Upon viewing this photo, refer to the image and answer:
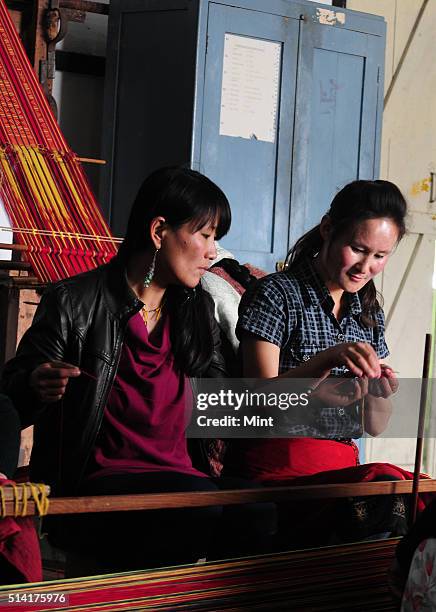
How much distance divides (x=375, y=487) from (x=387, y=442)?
292 cm

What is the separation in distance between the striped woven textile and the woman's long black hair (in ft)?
1.53

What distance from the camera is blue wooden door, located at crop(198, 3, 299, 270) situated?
368 cm

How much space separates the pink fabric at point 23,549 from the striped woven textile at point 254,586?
6 cm

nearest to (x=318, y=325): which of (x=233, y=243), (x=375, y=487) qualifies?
(x=375, y=487)

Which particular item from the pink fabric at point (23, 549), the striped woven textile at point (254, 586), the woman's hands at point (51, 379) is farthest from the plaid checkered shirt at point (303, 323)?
the pink fabric at point (23, 549)

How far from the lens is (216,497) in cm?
159

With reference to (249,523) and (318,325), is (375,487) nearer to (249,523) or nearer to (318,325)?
(249,523)

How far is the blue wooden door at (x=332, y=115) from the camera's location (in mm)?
3877

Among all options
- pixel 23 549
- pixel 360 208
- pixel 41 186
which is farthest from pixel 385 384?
pixel 41 186

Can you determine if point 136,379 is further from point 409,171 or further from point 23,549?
point 409,171

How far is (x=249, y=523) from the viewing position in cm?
183

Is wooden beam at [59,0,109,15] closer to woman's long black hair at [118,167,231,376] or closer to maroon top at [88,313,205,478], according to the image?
woman's long black hair at [118,167,231,376]

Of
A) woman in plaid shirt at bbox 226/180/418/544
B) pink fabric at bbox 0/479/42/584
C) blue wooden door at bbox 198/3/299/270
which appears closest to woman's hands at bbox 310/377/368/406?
woman in plaid shirt at bbox 226/180/418/544

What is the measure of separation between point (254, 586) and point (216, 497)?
7.7 inches
